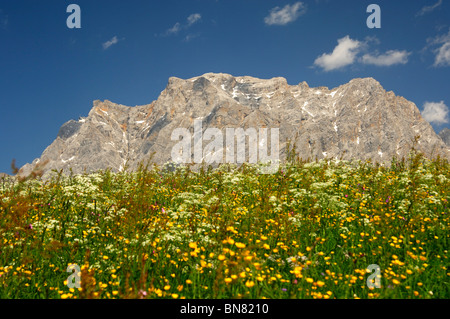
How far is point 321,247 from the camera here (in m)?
5.18

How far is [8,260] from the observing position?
4.62 metres

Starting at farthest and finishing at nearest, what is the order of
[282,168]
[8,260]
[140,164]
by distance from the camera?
[282,168] → [140,164] → [8,260]
